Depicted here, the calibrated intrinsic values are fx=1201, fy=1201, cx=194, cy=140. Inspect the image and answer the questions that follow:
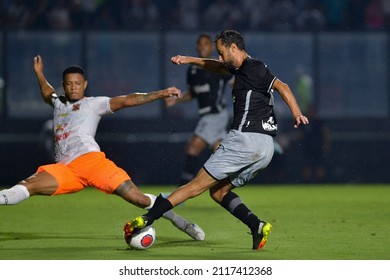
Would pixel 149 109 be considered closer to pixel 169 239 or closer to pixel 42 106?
pixel 42 106

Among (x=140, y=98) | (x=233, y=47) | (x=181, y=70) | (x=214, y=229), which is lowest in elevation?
(x=214, y=229)

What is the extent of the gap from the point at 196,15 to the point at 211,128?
6.13 m

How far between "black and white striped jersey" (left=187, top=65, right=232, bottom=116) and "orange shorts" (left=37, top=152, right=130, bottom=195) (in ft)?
17.2

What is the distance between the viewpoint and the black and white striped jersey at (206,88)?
16.6 m

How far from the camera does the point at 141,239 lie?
10586 millimetres

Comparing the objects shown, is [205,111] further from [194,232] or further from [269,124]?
[269,124]

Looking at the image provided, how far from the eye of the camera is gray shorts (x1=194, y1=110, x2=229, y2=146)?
16.5 meters

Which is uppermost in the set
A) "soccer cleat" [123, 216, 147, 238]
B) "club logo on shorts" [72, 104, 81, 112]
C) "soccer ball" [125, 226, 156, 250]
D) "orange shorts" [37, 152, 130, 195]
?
"club logo on shorts" [72, 104, 81, 112]

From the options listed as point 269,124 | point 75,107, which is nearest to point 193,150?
point 75,107

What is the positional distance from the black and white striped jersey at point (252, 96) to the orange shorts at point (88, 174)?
1317 millimetres

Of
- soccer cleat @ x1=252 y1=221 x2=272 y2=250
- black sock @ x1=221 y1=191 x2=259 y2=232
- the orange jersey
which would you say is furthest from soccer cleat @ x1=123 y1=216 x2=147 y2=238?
the orange jersey

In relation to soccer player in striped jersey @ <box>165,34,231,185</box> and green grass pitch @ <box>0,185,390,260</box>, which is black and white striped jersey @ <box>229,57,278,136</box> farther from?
soccer player in striped jersey @ <box>165,34,231,185</box>

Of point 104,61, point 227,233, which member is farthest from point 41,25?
point 227,233

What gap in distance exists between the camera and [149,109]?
21.6 m
